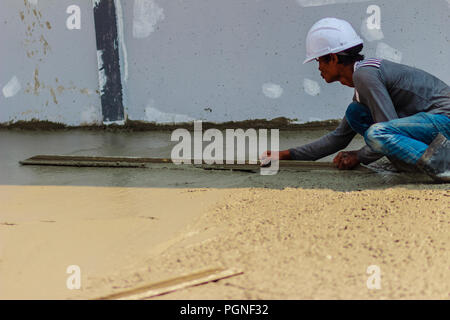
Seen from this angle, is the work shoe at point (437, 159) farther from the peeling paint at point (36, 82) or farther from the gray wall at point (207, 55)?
the peeling paint at point (36, 82)

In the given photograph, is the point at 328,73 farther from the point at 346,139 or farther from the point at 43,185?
the point at 43,185

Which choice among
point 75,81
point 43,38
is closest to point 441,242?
point 75,81

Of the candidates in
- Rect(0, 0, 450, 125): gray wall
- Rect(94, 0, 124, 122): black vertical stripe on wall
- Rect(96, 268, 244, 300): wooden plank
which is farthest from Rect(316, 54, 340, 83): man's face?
Rect(94, 0, 124, 122): black vertical stripe on wall

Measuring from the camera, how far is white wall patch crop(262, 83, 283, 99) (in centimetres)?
520

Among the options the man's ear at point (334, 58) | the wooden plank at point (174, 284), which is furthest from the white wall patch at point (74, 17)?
the wooden plank at point (174, 284)

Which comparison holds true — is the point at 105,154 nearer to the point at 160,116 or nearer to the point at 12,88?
the point at 160,116

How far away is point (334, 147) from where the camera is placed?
3.40 metres

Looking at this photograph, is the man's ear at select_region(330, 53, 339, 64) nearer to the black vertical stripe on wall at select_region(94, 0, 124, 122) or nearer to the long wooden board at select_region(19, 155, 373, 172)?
the long wooden board at select_region(19, 155, 373, 172)

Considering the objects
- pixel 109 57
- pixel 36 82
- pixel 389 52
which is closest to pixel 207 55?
pixel 109 57

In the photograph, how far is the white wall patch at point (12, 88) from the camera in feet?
19.2

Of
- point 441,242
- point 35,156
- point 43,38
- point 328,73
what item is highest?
point 43,38

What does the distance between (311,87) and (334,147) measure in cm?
185
